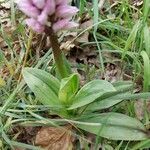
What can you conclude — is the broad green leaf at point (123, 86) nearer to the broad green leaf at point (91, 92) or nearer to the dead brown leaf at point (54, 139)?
the broad green leaf at point (91, 92)

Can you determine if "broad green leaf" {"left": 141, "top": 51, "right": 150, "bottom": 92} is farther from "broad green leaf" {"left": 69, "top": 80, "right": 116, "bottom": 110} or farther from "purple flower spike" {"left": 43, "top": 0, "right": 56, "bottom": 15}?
"purple flower spike" {"left": 43, "top": 0, "right": 56, "bottom": 15}

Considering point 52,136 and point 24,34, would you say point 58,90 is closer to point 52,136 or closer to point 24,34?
point 52,136

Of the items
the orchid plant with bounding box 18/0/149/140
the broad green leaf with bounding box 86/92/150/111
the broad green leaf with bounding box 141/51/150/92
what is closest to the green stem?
the orchid plant with bounding box 18/0/149/140

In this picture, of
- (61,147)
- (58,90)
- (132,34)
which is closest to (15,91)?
(58,90)

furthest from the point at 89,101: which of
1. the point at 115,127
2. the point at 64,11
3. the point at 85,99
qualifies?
the point at 64,11

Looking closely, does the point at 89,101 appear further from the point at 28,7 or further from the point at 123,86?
the point at 28,7

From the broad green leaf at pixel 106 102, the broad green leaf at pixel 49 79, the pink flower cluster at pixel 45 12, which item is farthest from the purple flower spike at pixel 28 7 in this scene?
the broad green leaf at pixel 106 102
